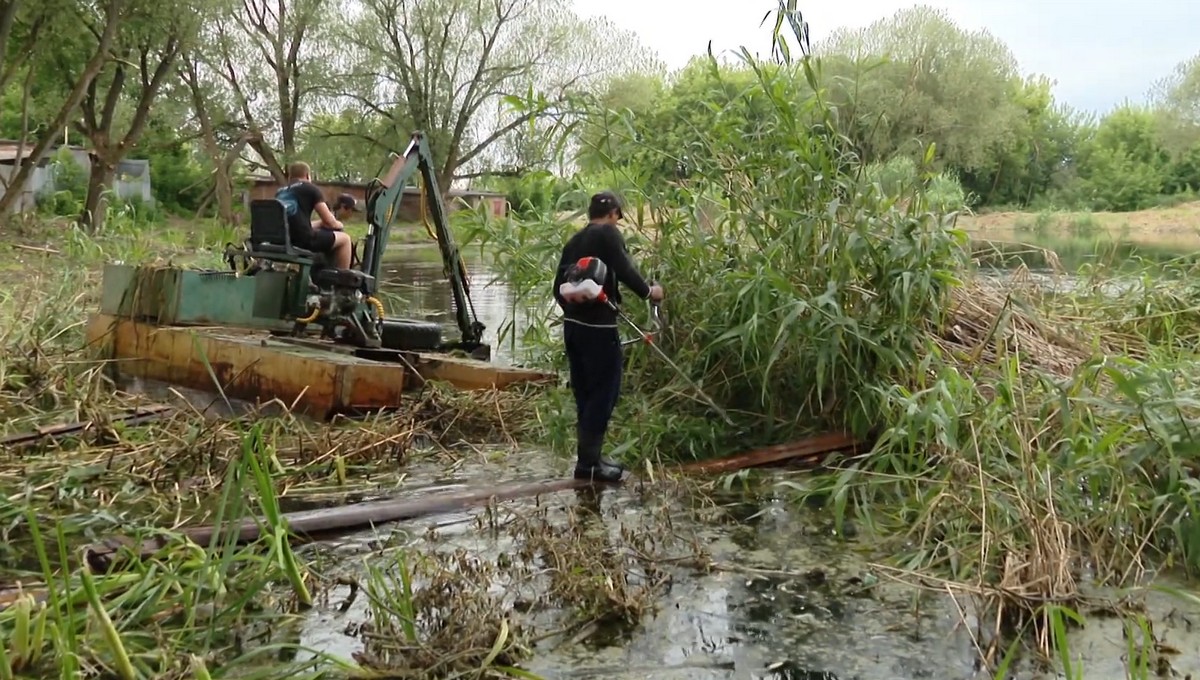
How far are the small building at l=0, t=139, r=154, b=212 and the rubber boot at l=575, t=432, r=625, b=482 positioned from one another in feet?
90.4

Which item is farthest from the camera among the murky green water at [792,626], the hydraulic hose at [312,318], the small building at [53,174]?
the small building at [53,174]

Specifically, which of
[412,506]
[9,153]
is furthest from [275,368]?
[9,153]

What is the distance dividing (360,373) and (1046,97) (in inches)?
2190

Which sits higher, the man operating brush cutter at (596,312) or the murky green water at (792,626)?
the man operating brush cutter at (596,312)

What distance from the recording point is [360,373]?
26.2 ft

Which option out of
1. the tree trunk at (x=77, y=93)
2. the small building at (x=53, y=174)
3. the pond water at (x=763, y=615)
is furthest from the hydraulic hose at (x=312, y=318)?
the small building at (x=53, y=174)

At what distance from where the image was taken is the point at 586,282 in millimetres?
6348

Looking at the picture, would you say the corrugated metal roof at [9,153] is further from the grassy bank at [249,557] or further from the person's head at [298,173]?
the grassy bank at [249,557]

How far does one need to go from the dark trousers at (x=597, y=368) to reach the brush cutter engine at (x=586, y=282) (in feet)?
0.71

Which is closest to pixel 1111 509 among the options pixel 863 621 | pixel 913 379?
pixel 863 621

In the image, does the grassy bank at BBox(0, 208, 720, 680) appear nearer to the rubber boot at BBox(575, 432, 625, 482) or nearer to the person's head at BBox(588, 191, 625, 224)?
the rubber boot at BBox(575, 432, 625, 482)

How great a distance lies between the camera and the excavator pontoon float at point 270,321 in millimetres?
8492

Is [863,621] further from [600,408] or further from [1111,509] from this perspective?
[600,408]

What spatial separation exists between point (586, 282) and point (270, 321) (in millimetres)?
4211
